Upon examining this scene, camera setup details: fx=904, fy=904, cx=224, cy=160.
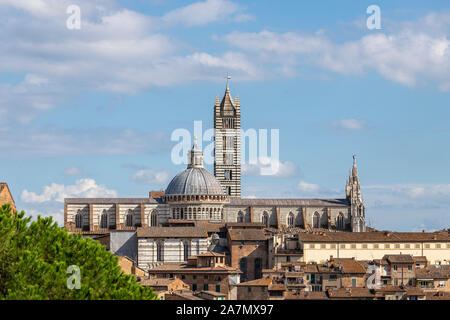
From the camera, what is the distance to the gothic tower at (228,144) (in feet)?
313

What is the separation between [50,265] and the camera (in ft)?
99.0

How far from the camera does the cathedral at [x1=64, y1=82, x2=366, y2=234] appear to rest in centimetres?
8150

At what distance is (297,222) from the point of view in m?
84.1

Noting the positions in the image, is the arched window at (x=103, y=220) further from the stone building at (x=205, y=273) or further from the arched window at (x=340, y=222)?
the arched window at (x=340, y=222)

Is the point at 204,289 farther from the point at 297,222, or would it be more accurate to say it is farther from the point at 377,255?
the point at 297,222

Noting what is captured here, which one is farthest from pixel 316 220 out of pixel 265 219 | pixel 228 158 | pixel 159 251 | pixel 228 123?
pixel 159 251

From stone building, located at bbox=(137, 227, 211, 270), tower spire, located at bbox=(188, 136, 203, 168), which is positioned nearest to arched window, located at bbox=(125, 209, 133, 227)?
tower spire, located at bbox=(188, 136, 203, 168)

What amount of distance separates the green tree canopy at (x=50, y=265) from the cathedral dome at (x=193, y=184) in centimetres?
4684

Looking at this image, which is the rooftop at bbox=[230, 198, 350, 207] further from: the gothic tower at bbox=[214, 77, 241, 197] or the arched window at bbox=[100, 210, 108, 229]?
the arched window at bbox=[100, 210, 108, 229]

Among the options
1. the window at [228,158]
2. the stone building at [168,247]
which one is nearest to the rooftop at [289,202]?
the window at [228,158]

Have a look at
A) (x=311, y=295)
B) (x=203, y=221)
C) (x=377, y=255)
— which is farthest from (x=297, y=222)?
(x=311, y=295)

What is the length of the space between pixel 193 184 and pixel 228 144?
623 inches

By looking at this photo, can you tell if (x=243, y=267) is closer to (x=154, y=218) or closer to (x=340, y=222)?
(x=154, y=218)
